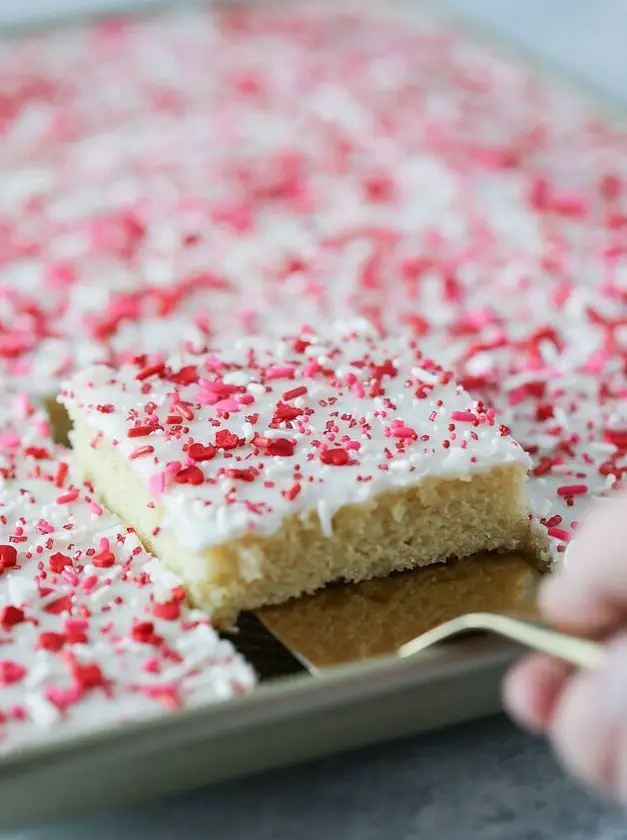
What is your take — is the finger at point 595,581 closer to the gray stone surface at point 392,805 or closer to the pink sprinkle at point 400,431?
the gray stone surface at point 392,805

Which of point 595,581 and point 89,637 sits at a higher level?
point 595,581

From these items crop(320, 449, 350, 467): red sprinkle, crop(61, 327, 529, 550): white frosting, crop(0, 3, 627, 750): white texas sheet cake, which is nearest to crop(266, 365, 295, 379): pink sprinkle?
crop(61, 327, 529, 550): white frosting

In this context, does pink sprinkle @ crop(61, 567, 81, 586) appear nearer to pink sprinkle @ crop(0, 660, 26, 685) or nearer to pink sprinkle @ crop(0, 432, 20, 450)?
pink sprinkle @ crop(0, 660, 26, 685)

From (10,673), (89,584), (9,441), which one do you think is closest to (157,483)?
(89,584)

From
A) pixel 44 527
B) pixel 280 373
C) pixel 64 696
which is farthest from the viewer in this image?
pixel 280 373

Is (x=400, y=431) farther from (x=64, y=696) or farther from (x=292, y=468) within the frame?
(x=64, y=696)

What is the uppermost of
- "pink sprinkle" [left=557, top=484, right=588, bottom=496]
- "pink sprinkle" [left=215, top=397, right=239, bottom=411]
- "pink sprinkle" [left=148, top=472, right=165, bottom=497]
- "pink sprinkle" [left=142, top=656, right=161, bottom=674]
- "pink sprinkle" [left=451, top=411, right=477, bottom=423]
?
"pink sprinkle" [left=451, top=411, right=477, bottom=423]

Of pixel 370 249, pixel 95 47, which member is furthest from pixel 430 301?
pixel 95 47
